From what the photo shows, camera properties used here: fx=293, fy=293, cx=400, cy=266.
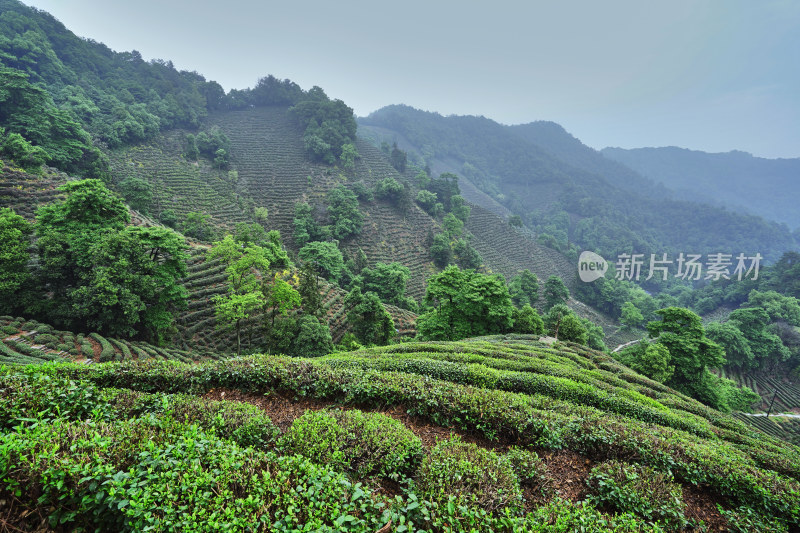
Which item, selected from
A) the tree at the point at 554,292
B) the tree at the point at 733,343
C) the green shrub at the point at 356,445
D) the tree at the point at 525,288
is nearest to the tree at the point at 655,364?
the tree at the point at 525,288

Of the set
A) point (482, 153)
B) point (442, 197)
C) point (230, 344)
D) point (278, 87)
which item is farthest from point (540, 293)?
point (482, 153)

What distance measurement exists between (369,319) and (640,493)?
2126cm

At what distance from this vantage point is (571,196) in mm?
122625

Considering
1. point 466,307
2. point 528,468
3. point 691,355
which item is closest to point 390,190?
point 466,307

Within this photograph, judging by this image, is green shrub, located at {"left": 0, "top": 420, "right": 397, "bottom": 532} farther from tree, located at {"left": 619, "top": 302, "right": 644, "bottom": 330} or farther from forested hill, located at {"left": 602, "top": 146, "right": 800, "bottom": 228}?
forested hill, located at {"left": 602, "top": 146, "right": 800, "bottom": 228}

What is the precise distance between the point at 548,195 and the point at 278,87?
366ft

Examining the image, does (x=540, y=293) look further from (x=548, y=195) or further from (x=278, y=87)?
(x=548, y=195)

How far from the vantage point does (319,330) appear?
19.7 meters

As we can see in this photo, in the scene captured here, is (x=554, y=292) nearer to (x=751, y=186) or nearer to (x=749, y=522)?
(x=749, y=522)

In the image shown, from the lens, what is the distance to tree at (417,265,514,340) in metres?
21.1

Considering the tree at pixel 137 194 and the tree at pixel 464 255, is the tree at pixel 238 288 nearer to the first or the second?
the tree at pixel 137 194

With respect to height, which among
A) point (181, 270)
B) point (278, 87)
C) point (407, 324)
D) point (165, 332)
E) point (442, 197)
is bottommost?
point (407, 324)

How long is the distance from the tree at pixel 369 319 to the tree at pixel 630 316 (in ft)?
156

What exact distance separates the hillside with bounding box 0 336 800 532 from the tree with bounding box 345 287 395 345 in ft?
54.8
